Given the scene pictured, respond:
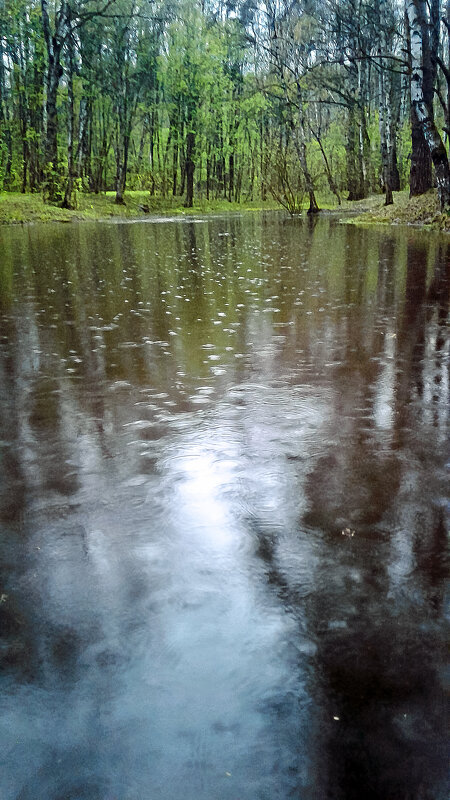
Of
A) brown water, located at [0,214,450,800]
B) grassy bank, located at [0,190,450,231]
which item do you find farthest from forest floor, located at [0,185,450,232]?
brown water, located at [0,214,450,800]

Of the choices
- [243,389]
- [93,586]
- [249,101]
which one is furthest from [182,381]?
[249,101]

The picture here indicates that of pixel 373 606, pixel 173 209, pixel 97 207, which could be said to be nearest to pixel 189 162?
pixel 173 209

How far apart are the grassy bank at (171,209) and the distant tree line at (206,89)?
97 centimetres

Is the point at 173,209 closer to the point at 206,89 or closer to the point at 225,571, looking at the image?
the point at 206,89

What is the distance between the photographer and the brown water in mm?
1302

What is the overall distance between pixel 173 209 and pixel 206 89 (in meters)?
7.90

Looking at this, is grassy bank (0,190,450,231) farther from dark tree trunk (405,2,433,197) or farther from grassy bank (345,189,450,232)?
dark tree trunk (405,2,433,197)

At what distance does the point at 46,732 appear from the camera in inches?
53.6

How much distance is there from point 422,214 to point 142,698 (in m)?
Result: 18.3

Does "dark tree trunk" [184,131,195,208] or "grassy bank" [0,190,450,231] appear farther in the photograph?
"dark tree trunk" [184,131,195,208]

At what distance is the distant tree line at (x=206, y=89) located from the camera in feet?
86.3

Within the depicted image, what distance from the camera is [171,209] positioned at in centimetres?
3956

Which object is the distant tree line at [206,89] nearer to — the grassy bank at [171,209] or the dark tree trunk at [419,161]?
the dark tree trunk at [419,161]

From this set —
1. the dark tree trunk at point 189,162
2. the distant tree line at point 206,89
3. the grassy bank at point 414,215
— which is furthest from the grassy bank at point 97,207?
the grassy bank at point 414,215
